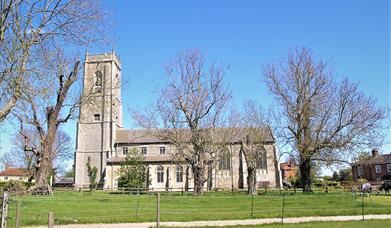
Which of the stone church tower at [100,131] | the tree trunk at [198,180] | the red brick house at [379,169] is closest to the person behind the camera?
the tree trunk at [198,180]

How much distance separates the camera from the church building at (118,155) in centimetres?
5419

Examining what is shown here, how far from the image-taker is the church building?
54.2 metres

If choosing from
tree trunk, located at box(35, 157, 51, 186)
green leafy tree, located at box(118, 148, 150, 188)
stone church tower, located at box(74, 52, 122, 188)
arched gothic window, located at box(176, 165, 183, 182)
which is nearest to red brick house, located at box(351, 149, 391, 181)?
arched gothic window, located at box(176, 165, 183, 182)

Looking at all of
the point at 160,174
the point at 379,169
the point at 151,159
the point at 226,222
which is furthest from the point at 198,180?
the point at 379,169

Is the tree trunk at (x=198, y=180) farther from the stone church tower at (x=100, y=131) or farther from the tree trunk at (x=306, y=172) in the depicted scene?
the stone church tower at (x=100, y=131)

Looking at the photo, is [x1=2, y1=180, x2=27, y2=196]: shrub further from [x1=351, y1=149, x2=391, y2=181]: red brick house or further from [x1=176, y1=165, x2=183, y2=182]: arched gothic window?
[x1=351, y1=149, x2=391, y2=181]: red brick house

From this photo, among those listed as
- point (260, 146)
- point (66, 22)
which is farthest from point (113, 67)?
point (66, 22)

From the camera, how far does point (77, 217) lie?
14695 mm

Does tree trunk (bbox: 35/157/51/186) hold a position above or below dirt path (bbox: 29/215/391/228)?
above

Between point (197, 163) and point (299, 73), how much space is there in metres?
12.6

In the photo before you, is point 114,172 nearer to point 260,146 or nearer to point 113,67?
point 113,67

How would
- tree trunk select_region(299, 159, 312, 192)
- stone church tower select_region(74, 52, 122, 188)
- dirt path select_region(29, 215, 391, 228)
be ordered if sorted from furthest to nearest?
stone church tower select_region(74, 52, 122, 188)
tree trunk select_region(299, 159, 312, 192)
dirt path select_region(29, 215, 391, 228)

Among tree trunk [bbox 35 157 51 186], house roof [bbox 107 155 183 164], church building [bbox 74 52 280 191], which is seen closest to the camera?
tree trunk [bbox 35 157 51 186]

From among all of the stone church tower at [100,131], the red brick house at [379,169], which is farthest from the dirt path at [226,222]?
the red brick house at [379,169]
